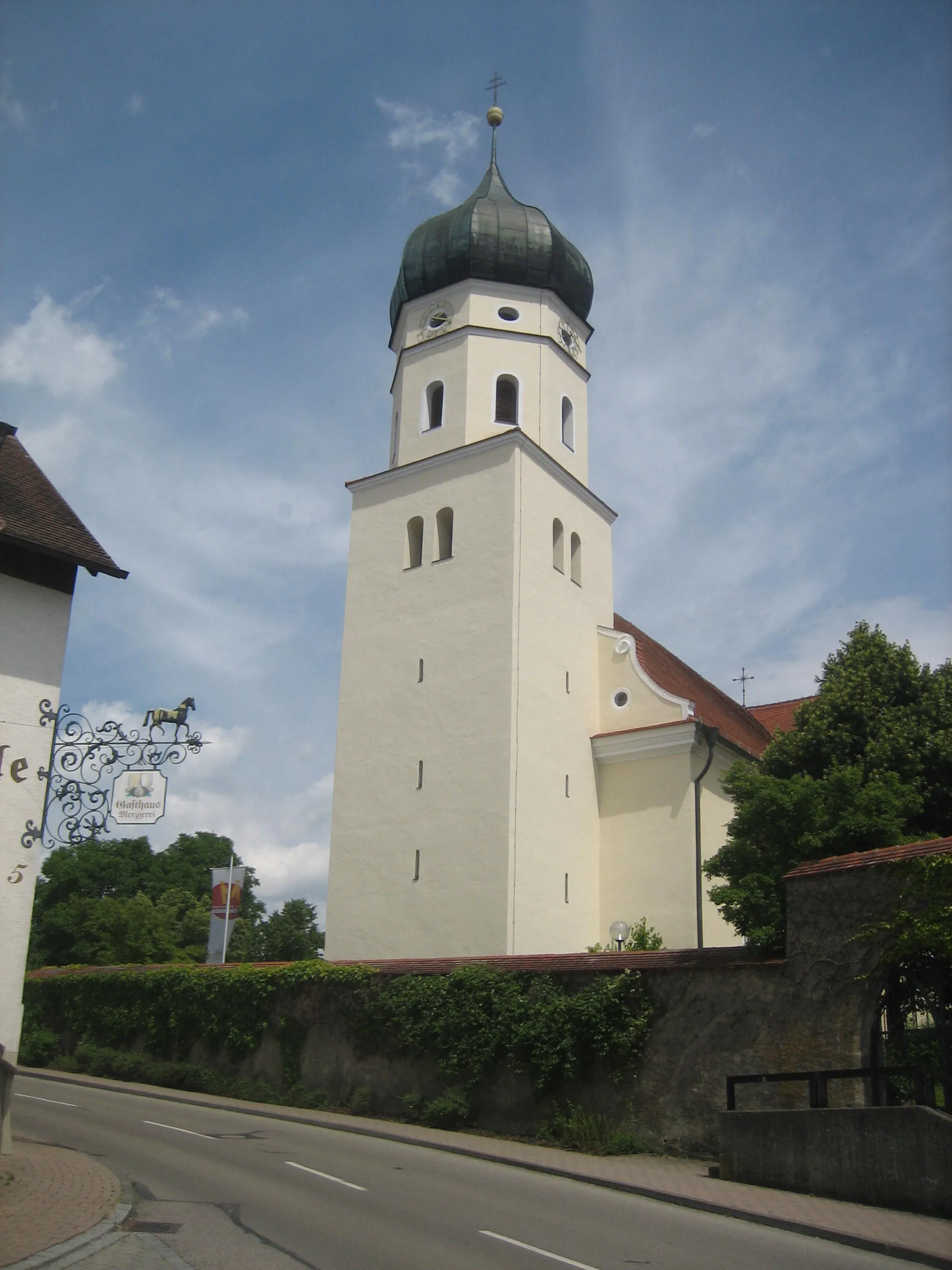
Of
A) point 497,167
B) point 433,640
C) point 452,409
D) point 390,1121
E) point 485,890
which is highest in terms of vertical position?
point 497,167

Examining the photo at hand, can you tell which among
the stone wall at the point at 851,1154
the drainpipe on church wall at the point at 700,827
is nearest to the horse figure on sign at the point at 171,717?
the stone wall at the point at 851,1154

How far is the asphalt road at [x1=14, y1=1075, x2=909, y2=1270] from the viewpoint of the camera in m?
8.70

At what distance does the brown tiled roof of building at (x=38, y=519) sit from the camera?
546 inches

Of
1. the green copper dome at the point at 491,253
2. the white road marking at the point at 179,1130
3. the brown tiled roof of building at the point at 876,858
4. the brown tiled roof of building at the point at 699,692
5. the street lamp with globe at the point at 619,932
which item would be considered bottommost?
the white road marking at the point at 179,1130

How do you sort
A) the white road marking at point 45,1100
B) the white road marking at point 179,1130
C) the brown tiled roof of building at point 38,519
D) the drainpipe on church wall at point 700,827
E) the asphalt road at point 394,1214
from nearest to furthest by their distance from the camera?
1. the asphalt road at point 394,1214
2. the brown tiled roof of building at point 38,519
3. the white road marking at point 179,1130
4. the white road marking at point 45,1100
5. the drainpipe on church wall at point 700,827

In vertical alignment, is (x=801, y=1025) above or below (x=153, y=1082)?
above

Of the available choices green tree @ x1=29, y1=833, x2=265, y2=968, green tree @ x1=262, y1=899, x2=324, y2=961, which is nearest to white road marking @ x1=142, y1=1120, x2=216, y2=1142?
green tree @ x1=29, y1=833, x2=265, y2=968

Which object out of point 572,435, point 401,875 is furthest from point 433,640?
point 572,435

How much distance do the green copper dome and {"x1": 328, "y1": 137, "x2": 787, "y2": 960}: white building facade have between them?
0.20 ft

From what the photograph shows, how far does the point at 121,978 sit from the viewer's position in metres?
25.6

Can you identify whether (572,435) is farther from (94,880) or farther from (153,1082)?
(94,880)

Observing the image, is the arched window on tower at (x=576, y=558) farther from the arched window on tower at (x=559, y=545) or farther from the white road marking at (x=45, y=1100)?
the white road marking at (x=45, y=1100)

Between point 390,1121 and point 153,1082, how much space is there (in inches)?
272

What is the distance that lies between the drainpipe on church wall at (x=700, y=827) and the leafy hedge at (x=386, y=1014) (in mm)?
7596
